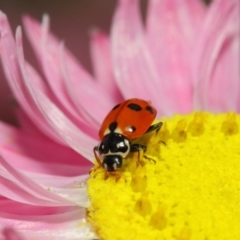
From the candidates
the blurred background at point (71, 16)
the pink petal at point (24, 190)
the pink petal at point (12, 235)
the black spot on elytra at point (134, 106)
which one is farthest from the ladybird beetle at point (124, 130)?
the blurred background at point (71, 16)

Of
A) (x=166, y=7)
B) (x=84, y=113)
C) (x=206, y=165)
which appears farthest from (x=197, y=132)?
(x=166, y=7)

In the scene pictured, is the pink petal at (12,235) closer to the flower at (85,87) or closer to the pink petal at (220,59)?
the flower at (85,87)

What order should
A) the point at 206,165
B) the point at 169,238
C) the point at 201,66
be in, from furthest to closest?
the point at 201,66, the point at 206,165, the point at 169,238

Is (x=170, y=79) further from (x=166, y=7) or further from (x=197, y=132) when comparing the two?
(x=197, y=132)

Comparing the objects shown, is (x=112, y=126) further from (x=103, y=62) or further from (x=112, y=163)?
(x=103, y=62)

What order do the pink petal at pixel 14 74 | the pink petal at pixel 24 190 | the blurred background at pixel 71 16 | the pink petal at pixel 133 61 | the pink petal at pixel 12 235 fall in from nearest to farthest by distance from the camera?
the pink petal at pixel 12 235 → the pink petal at pixel 24 190 → the pink petal at pixel 14 74 → the pink petal at pixel 133 61 → the blurred background at pixel 71 16

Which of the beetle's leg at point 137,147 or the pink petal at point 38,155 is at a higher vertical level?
the pink petal at point 38,155

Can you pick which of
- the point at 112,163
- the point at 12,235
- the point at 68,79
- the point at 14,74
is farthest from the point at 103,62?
the point at 12,235

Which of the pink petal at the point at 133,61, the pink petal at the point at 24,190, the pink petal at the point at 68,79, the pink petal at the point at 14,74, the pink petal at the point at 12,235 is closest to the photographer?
the pink petal at the point at 12,235
